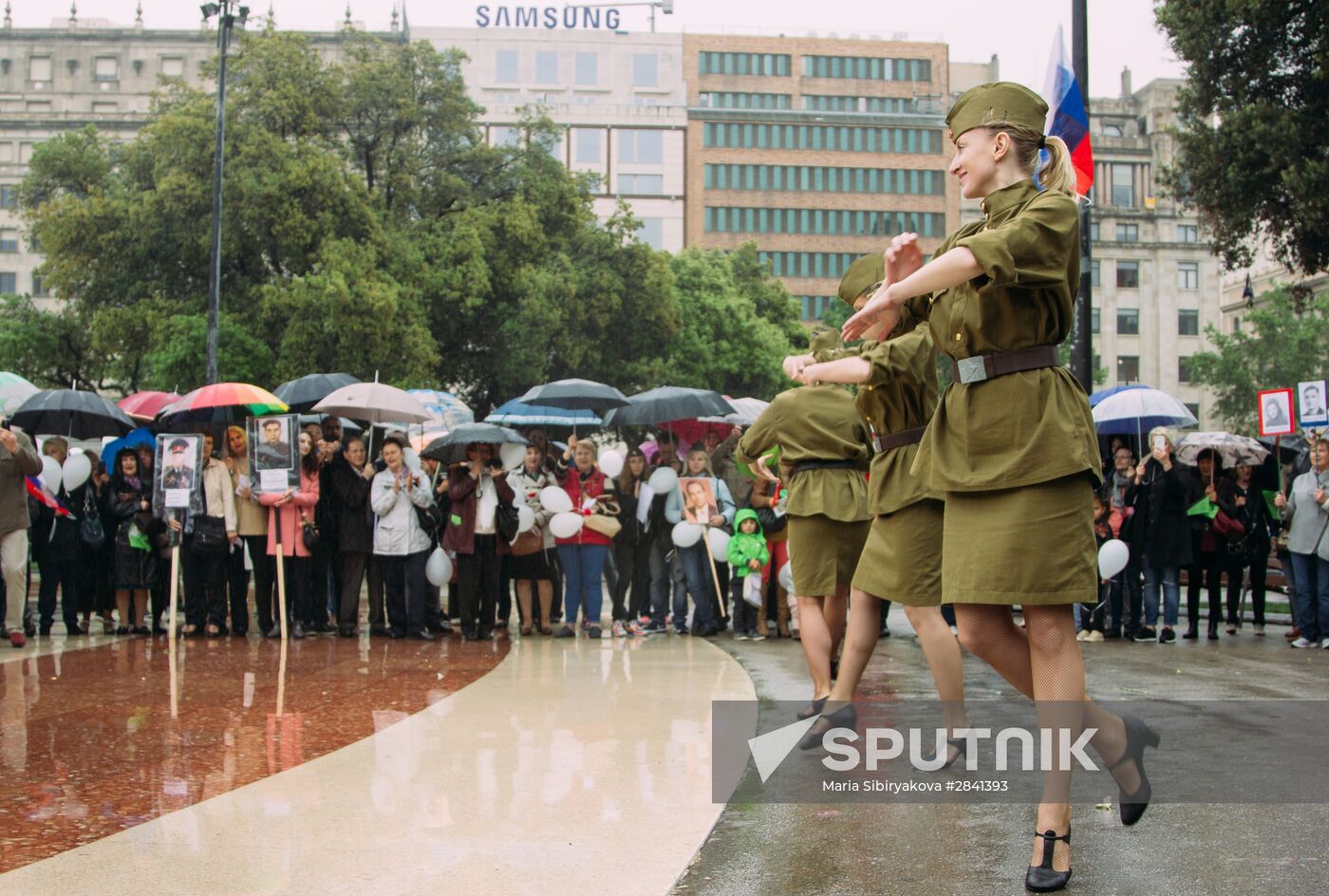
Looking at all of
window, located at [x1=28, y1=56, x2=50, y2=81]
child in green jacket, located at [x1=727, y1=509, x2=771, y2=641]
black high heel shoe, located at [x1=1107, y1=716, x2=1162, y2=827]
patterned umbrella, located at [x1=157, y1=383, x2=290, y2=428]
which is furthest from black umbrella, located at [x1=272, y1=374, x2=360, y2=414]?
window, located at [x1=28, y1=56, x2=50, y2=81]

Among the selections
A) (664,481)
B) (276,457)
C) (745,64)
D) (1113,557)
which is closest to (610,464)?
(664,481)

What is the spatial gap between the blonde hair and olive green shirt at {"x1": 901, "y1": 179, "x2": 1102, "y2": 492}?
0.06m

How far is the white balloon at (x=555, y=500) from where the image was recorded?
13625 mm

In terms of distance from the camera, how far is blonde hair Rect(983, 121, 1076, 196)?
176 inches

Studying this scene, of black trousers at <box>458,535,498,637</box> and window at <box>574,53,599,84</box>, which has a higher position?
window at <box>574,53,599,84</box>

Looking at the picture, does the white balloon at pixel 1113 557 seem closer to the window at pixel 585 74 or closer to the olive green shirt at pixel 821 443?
the olive green shirt at pixel 821 443

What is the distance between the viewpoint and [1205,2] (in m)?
21.5

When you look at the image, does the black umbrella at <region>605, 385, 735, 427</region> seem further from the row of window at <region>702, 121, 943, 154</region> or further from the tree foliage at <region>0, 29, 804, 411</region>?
the row of window at <region>702, 121, 943, 154</region>

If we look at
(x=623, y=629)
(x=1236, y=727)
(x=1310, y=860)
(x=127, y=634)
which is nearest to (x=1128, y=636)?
(x=623, y=629)

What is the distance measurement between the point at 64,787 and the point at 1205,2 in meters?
19.9

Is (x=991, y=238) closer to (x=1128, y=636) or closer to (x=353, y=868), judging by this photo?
(x=353, y=868)

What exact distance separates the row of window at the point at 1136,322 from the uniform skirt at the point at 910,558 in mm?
94780

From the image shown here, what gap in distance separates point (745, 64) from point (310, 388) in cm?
8836

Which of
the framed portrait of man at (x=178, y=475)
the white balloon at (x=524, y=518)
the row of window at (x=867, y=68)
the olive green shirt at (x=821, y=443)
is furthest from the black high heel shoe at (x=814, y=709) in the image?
the row of window at (x=867, y=68)
